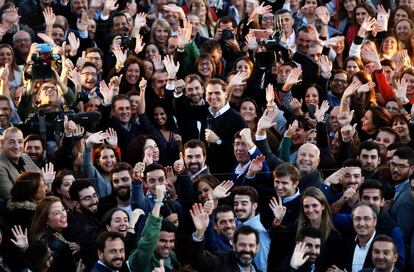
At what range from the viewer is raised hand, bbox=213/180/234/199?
56.8 ft

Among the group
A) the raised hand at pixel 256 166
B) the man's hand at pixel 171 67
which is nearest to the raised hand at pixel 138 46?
the man's hand at pixel 171 67

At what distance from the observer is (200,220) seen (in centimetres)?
1642

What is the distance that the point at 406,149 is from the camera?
58.6 feet

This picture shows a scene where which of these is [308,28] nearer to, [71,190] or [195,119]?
[195,119]

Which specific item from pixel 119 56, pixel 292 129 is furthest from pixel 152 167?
pixel 119 56

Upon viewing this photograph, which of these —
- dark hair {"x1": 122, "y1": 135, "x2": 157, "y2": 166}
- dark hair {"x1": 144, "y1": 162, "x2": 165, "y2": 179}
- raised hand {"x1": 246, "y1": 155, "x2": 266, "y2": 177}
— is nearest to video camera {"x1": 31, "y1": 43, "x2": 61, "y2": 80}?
dark hair {"x1": 122, "y1": 135, "x2": 157, "y2": 166}

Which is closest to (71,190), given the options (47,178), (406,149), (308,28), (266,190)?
(47,178)

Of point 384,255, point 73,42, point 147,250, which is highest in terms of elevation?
point 73,42

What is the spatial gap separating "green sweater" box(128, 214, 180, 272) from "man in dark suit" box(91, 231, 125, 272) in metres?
0.11

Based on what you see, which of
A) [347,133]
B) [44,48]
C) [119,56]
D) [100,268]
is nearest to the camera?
[100,268]

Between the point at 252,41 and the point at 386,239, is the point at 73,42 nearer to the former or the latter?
the point at 252,41

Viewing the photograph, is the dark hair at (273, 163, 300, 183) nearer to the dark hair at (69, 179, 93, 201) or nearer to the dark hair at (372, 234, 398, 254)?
the dark hair at (372, 234, 398, 254)

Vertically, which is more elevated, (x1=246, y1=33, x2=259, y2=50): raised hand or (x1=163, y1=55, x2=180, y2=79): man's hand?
(x1=246, y1=33, x2=259, y2=50): raised hand

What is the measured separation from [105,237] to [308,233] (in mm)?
1711
